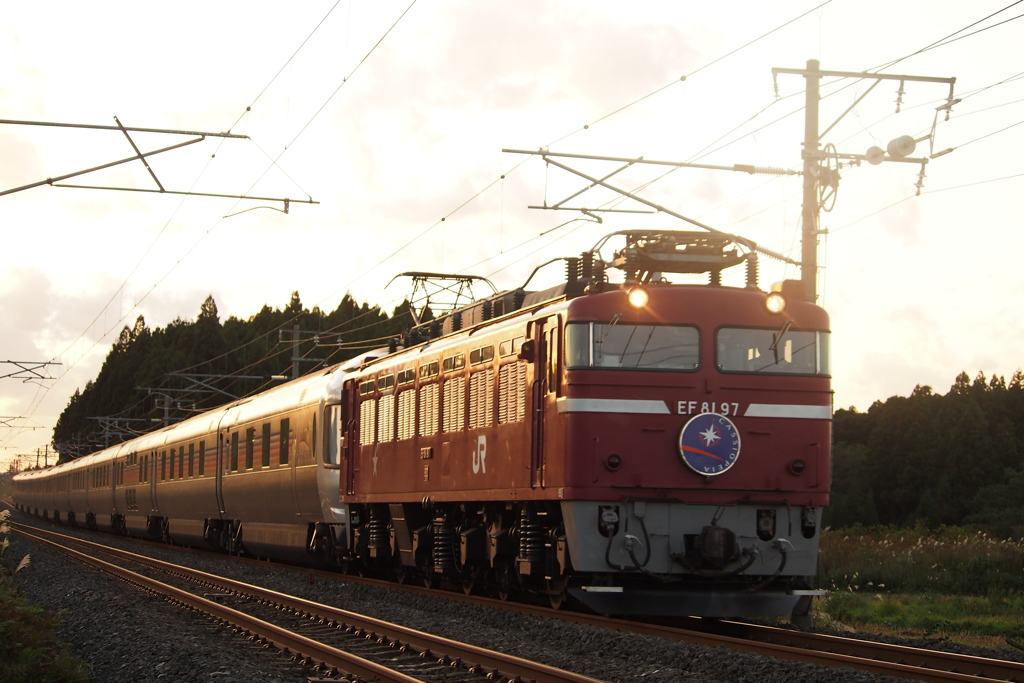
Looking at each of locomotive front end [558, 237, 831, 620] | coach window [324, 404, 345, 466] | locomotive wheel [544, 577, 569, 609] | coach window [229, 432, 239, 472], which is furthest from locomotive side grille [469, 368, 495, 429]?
coach window [229, 432, 239, 472]

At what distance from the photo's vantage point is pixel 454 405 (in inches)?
641

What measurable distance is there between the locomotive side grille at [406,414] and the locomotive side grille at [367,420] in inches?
49.5

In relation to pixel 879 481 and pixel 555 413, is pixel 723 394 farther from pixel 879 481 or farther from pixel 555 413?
pixel 879 481

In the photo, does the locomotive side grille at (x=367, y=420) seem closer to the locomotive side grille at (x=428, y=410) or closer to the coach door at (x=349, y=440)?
the coach door at (x=349, y=440)

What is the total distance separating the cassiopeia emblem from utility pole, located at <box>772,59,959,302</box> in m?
2.23

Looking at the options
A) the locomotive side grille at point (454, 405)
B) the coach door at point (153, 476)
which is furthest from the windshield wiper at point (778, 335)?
the coach door at point (153, 476)

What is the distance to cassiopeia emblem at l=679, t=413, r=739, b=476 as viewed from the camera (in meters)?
12.7

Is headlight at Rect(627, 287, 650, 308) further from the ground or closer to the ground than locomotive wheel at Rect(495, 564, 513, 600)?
further from the ground

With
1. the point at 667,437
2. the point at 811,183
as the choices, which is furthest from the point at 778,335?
the point at 811,183

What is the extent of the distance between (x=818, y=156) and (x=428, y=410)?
634cm

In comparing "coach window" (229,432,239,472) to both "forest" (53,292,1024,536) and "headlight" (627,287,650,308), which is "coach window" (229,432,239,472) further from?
"headlight" (627,287,650,308)

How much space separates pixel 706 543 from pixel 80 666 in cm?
583

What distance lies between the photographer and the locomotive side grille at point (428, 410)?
55.6 ft

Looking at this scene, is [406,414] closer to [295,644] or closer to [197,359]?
[295,644]
